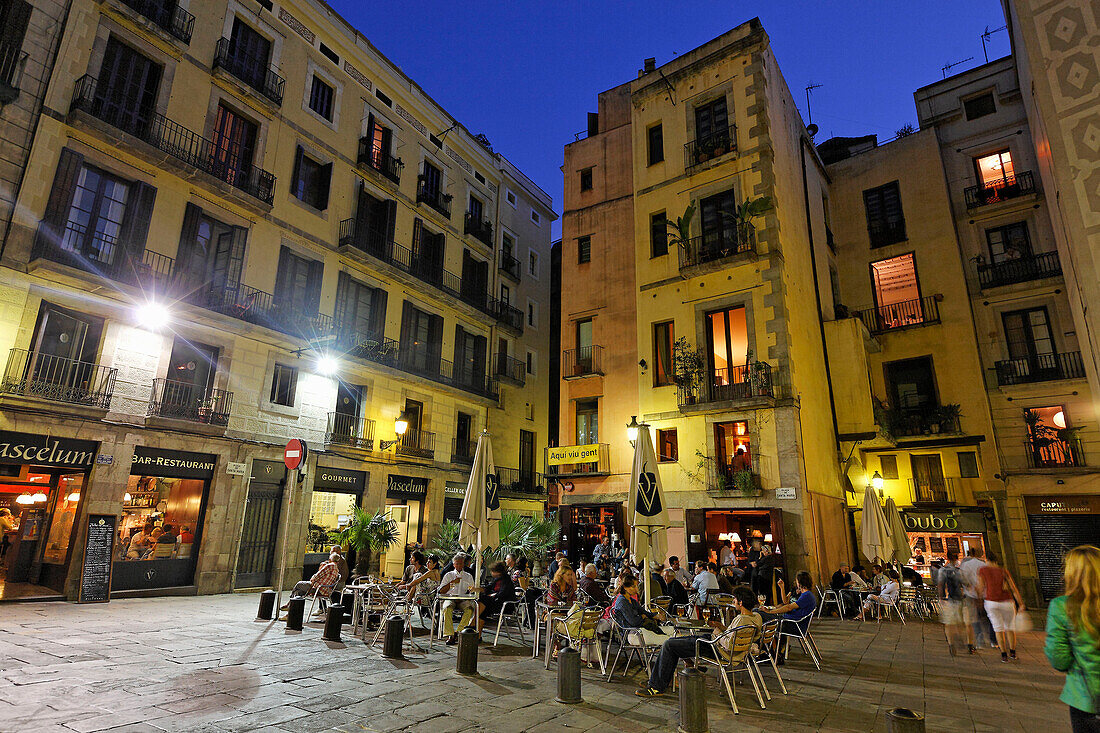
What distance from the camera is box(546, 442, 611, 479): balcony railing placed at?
61.2 ft

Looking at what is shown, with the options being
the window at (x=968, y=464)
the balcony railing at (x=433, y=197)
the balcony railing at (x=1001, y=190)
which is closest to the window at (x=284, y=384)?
the balcony railing at (x=433, y=197)

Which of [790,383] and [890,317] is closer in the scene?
[790,383]

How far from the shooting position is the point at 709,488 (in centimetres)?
1616

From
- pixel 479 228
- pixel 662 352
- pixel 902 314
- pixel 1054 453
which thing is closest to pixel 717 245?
pixel 662 352

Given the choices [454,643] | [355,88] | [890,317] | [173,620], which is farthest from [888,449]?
[355,88]

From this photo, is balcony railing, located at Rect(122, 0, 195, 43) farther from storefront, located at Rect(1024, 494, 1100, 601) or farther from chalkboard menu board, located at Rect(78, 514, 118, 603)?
storefront, located at Rect(1024, 494, 1100, 601)

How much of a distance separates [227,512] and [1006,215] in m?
27.0

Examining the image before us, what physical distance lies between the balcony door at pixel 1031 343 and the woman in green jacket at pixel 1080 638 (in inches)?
737

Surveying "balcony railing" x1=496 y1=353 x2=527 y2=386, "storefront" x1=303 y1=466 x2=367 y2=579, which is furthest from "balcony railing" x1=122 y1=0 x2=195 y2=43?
"balcony railing" x1=496 y1=353 x2=527 y2=386

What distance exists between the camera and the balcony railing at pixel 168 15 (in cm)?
1496

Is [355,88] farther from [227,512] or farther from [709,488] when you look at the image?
[709,488]

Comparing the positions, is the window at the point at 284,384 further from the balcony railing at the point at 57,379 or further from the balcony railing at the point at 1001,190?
the balcony railing at the point at 1001,190

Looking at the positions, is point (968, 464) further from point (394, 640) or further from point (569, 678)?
point (394, 640)

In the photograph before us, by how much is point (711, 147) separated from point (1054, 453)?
1439 centimetres
